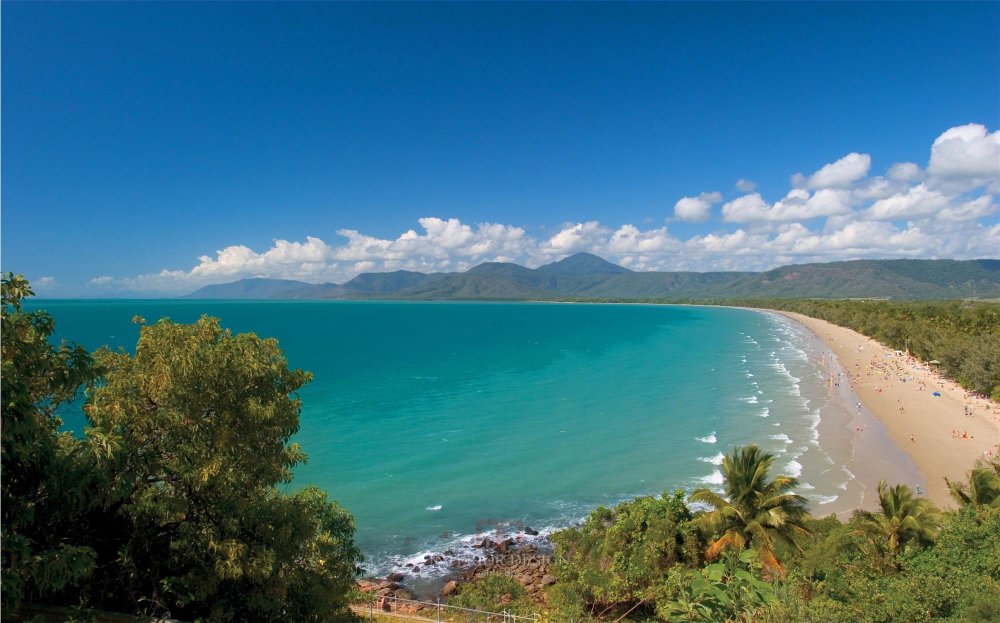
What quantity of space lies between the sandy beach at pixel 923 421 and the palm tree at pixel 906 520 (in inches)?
573

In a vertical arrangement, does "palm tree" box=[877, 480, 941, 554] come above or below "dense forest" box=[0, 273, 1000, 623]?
below

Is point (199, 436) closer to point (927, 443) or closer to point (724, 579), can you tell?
point (724, 579)

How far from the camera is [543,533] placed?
27.0 m

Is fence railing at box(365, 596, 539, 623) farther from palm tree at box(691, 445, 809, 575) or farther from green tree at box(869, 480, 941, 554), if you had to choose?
green tree at box(869, 480, 941, 554)

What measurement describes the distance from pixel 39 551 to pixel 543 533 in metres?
23.1

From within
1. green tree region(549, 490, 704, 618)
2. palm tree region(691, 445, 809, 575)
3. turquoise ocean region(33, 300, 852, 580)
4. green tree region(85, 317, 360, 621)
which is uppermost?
green tree region(85, 317, 360, 621)

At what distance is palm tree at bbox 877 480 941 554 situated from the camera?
1637 cm

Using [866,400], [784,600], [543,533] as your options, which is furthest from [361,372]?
[784,600]

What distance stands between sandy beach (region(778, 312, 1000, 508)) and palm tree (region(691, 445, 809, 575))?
15.8 metres

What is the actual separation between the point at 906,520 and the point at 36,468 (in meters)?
22.2

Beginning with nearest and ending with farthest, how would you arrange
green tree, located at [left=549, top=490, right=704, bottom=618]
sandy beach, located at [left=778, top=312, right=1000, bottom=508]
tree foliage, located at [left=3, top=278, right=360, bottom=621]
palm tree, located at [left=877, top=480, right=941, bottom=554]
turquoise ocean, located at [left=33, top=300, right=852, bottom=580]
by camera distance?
tree foliage, located at [left=3, top=278, right=360, bottom=621]
palm tree, located at [left=877, top=480, right=941, bottom=554]
green tree, located at [left=549, top=490, right=704, bottom=618]
turquoise ocean, located at [left=33, top=300, right=852, bottom=580]
sandy beach, located at [left=778, top=312, right=1000, bottom=508]

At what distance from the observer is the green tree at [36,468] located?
6361 mm

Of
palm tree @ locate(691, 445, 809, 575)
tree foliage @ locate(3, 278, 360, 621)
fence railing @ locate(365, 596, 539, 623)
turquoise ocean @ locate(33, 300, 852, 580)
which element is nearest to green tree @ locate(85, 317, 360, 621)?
tree foliage @ locate(3, 278, 360, 621)

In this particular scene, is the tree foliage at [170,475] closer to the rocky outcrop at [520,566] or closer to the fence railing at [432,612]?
the fence railing at [432,612]
